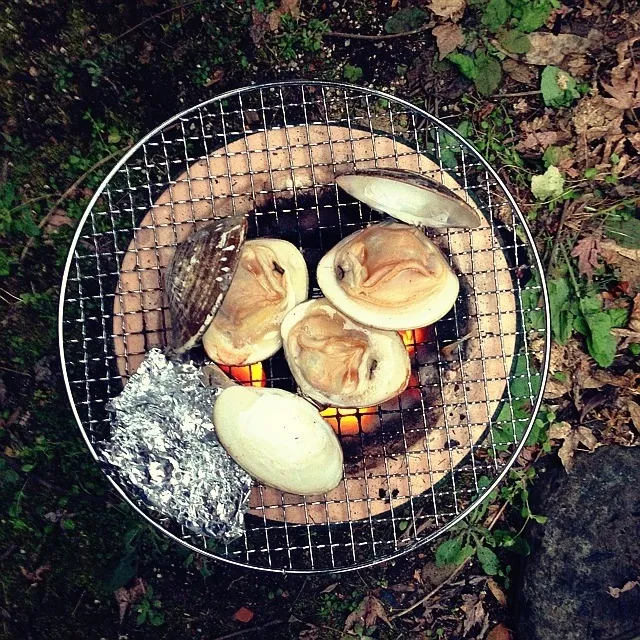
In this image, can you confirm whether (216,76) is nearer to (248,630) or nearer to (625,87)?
(625,87)

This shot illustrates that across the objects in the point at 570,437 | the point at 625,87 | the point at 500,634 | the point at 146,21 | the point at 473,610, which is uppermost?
the point at 146,21

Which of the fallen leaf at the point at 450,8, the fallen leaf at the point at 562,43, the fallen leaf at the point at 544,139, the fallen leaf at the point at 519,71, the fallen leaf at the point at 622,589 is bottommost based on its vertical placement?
the fallen leaf at the point at 622,589

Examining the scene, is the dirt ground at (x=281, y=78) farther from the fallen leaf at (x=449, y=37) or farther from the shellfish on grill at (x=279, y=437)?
the shellfish on grill at (x=279, y=437)

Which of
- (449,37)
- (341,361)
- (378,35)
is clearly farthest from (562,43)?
(341,361)

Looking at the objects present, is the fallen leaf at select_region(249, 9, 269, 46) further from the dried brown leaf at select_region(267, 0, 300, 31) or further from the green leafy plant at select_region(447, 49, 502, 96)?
the green leafy plant at select_region(447, 49, 502, 96)

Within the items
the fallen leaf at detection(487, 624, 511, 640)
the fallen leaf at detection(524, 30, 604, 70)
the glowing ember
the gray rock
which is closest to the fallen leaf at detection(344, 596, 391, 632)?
the fallen leaf at detection(487, 624, 511, 640)

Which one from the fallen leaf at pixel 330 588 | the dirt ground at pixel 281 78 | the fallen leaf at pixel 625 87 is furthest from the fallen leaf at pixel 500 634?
the fallen leaf at pixel 625 87
